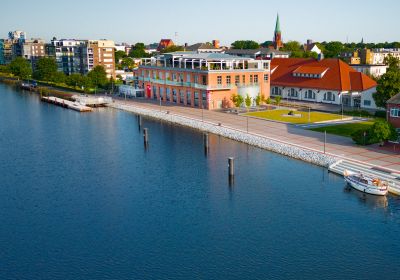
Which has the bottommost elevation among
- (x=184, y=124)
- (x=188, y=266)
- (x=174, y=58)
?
(x=188, y=266)

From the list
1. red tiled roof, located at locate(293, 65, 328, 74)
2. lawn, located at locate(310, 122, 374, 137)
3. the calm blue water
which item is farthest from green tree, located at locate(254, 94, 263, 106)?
the calm blue water

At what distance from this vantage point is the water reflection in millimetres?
44375

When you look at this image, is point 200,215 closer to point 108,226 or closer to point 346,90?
point 108,226

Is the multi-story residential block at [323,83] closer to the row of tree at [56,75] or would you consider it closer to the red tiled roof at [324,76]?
the red tiled roof at [324,76]

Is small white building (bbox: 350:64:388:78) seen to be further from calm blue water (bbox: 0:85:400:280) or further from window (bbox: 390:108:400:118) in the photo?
calm blue water (bbox: 0:85:400:280)

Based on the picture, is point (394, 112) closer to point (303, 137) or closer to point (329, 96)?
point (303, 137)

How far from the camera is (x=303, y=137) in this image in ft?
224

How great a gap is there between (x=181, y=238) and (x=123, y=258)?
5582 mm

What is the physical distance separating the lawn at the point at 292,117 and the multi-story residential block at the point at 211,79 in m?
10.1

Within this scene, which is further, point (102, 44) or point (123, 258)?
point (102, 44)

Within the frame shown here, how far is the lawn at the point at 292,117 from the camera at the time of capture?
81.8 m

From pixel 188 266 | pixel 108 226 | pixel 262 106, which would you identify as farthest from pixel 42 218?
pixel 262 106

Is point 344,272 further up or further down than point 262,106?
further down

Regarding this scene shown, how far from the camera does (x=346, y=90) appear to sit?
96750 mm
